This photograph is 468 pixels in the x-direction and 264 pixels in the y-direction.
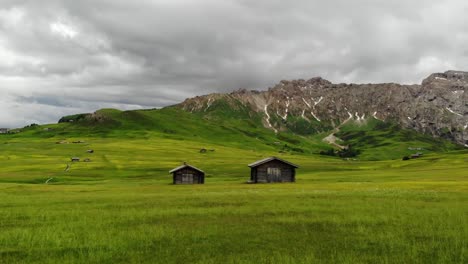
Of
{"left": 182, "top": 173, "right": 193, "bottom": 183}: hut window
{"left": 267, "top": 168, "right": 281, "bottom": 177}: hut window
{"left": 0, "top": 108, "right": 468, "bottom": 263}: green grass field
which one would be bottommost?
{"left": 182, "top": 173, "right": 193, "bottom": 183}: hut window

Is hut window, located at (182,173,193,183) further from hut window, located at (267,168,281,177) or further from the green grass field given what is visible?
the green grass field

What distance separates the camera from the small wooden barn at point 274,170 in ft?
316

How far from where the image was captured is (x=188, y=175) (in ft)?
312

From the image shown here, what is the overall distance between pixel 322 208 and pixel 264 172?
200 feet

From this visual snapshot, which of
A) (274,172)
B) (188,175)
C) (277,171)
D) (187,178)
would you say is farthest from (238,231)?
(277,171)

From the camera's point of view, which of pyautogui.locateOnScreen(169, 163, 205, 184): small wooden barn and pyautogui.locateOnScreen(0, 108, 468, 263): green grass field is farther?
pyautogui.locateOnScreen(169, 163, 205, 184): small wooden barn

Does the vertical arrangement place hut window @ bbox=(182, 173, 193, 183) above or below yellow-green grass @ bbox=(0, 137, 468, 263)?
below

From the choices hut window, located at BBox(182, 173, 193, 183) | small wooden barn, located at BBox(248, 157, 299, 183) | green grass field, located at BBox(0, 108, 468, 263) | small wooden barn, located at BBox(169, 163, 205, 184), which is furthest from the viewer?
small wooden barn, located at BBox(248, 157, 299, 183)

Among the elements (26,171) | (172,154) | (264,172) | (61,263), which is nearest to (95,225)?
(61,263)

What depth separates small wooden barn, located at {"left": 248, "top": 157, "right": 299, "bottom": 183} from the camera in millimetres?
96375

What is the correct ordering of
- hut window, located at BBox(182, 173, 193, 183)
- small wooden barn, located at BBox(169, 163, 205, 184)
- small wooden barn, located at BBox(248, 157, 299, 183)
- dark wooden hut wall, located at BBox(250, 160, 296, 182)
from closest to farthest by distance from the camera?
small wooden barn, located at BBox(169, 163, 205, 184), hut window, located at BBox(182, 173, 193, 183), small wooden barn, located at BBox(248, 157, 299, 183), dark wooden hut wall, located at BBox(250, 160, 296, 182)

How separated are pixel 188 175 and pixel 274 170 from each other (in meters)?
21.1

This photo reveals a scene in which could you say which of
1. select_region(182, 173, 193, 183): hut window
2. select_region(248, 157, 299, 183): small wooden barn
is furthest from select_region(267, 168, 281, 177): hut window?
select_region(182, 173, 193, 183): hut window

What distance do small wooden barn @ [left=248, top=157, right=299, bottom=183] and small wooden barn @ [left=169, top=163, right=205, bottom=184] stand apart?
12665 millimetres
